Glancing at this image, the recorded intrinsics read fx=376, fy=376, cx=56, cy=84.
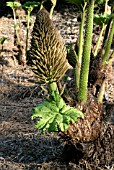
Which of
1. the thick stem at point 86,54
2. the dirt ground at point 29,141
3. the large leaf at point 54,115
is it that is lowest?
the dirt ground at point 29,141

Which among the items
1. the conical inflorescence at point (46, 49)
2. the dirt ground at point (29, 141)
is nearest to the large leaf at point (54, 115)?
the conical inflorescence at point (46, 49)

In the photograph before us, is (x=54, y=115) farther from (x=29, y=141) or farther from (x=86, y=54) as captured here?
(x=29, y=141)

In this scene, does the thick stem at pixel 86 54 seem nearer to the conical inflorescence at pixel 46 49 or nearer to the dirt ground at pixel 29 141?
the conical inflorescence at pixel 46 49

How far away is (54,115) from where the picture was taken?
221 cm

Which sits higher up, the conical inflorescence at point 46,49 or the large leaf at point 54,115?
the conical inflorescence at point 46,49

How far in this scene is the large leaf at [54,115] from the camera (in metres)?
2.11

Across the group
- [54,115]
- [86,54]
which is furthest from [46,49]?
[54,115]

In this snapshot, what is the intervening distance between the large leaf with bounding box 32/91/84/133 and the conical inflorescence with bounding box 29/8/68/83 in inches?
6.0

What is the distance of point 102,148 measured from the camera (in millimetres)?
2527

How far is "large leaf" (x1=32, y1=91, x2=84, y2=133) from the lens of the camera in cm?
211

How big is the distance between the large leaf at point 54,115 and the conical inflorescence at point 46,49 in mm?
153

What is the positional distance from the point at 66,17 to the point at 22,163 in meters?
6.77

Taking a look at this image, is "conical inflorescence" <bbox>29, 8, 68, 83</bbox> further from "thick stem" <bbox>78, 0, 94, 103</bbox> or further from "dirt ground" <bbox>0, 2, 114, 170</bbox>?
"dirt ground" <bbox>0, 2, 114, 170</bbox>

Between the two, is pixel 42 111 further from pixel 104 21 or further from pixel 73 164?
pixel 104 21
